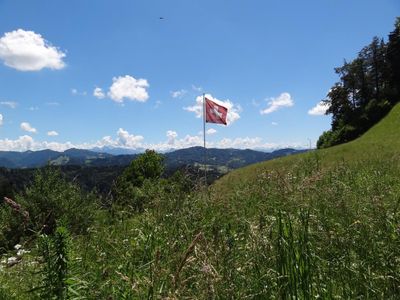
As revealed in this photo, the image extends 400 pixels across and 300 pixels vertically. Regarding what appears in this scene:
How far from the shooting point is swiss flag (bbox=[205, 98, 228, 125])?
26125mm

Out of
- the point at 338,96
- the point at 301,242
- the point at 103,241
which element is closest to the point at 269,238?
the point at 301,242

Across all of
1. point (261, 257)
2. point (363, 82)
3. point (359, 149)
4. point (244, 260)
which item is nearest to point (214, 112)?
point (359, 149)

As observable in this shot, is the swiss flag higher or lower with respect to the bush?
higher

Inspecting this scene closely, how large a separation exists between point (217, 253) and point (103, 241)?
2866mm

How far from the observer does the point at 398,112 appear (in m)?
57.6

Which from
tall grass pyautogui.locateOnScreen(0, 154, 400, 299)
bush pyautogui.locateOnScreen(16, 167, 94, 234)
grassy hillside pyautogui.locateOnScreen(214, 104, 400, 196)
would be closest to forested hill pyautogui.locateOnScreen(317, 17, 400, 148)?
grassy hillside pyautogui.locateOnScreen(214, 104, 400, 196)

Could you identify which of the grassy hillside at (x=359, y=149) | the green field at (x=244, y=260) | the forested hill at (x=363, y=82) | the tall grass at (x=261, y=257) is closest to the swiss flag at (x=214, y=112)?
the grassy hillside at (x=359, y=149)

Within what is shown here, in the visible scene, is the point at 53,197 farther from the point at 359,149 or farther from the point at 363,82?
the point at 363,82

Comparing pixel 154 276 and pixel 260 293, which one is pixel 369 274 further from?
pixel 154 276

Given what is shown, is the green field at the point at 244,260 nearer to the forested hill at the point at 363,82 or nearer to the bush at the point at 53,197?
the bush at the point at 53,197

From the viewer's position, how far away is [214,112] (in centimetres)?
2633

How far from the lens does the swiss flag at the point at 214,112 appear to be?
26125 mm

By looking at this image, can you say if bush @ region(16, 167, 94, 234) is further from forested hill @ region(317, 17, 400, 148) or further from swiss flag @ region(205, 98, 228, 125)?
forested hill @ region(317, 17, 400, 148)

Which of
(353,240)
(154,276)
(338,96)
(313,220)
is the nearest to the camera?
(154,276)
